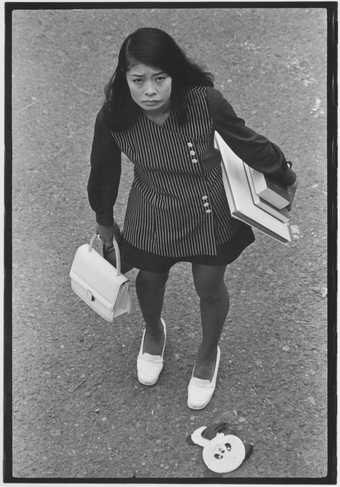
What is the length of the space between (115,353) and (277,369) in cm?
68

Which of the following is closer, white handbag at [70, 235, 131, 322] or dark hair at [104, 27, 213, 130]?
dark hair at [104, 27, 213, 130]

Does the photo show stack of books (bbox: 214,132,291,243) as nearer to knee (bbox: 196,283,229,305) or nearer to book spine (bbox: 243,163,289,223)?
book spine (bbox: 243,163,289,223)

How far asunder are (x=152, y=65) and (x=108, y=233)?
2.55 ft

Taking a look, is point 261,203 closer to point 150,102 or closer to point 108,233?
point 150,102

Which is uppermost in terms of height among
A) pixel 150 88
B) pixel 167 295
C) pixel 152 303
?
pixel 150 88

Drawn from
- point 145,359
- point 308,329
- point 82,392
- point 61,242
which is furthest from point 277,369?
point 61,242

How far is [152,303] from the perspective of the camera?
10.5ft

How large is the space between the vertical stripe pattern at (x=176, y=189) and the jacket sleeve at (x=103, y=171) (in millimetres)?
42

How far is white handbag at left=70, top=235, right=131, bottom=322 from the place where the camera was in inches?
119

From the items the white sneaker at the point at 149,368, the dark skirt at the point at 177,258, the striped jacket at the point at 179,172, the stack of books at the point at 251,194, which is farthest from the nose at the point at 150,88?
the white sneaker at the point at 149,368

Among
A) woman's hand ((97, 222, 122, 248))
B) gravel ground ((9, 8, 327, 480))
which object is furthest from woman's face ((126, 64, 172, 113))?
gravel ground ((9, 8, 327, 480))

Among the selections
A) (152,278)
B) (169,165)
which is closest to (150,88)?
(169,165)

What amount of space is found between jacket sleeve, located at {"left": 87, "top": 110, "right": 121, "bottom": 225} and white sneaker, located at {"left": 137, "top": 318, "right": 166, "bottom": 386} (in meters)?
0.74

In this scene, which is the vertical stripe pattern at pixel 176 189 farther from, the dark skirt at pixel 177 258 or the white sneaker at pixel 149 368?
the white sneaker at pixel 149 368
